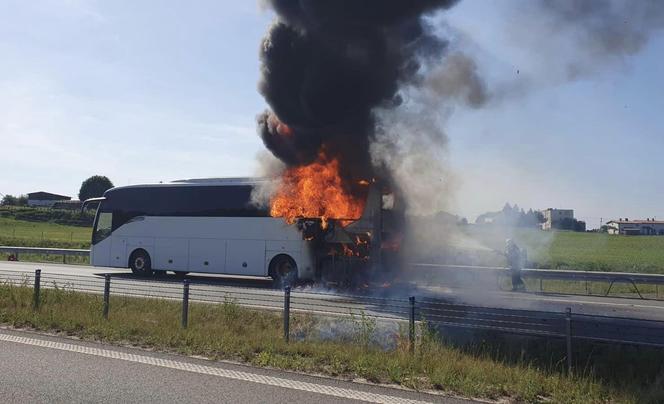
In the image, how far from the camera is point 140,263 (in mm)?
20469

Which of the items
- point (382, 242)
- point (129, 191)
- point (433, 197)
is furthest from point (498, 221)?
point (129, 191)

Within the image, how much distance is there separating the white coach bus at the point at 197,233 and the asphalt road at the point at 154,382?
1016cm

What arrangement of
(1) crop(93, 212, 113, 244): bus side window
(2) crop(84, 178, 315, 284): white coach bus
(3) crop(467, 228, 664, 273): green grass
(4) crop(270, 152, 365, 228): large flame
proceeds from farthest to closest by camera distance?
(1) crop(93, 212, 113, 244): bus side window → (3) crop(467, 228, 664, 273): green grass → (2) crop(84, 178, 315, 284): white coach bus → (4) crop(270, 152, 365, 228): large flame

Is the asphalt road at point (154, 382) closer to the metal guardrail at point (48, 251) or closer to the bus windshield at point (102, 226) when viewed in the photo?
the bus windshield at point (102, 226)

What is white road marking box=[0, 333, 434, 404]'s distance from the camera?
559cm

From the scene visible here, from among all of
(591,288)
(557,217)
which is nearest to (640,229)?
(557,217)

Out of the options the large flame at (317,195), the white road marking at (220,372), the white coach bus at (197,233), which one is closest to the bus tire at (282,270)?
the white coach bus at (197,233)

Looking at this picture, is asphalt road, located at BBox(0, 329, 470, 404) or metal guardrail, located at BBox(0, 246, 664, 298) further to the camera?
metal guardrail, located at BBox(0, 246, 664, 298)

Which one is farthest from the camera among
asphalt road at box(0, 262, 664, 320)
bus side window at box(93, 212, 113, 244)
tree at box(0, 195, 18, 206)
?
tree at box(0, 195, 18, 206)

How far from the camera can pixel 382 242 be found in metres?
16.1

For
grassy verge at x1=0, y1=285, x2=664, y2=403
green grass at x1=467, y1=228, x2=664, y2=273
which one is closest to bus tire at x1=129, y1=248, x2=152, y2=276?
grassy verge at x1=0, y1=285, x2=664, y2=403

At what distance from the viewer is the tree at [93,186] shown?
114812mm

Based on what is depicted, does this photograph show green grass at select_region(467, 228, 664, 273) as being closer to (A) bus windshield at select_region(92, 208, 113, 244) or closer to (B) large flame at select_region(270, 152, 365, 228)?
(B) large flame at select_region(270, 152, 365, 228)

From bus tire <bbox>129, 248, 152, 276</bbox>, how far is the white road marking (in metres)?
12.1
